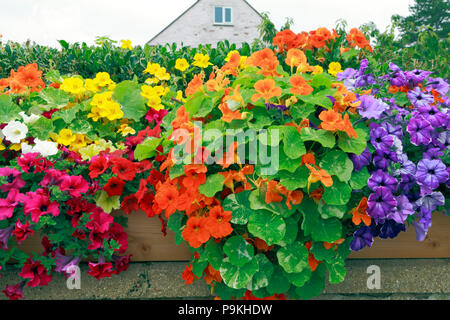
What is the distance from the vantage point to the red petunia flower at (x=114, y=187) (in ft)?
5.36

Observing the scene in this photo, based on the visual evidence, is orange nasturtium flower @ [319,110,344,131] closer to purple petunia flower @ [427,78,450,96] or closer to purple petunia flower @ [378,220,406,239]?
purple petunia flower @ [378,220,406,239]

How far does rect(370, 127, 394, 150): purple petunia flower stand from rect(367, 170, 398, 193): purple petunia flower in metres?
0.12

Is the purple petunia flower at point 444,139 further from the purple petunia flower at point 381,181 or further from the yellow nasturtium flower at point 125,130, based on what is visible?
the yellow nasturtium flower at point 125,130

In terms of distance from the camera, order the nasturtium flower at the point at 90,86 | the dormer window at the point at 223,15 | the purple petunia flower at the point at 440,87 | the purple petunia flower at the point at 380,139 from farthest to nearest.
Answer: the dormer window at the point at 223,15
the nasturtium flower at the point at 90,86
the purple petunia flower at the point at 440,87
the purple petunia flower at the point at 380,139

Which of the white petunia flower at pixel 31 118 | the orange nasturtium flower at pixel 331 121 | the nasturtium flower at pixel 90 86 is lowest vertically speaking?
the orange nasturtium flower at pixel 331 121

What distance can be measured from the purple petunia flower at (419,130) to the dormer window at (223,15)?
45.6ft

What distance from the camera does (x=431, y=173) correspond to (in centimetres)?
151

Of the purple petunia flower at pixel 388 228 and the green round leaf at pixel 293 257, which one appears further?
the purple petunia flower at pixel 388 228

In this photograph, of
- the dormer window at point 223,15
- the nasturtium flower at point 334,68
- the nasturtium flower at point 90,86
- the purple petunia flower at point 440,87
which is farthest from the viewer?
the dormer window at point 223,15

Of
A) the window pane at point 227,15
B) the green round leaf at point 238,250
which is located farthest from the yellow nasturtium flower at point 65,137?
the window pane at point 227,15

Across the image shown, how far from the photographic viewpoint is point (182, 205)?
53.8 inches

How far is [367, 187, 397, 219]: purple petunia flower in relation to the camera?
54.6 inches

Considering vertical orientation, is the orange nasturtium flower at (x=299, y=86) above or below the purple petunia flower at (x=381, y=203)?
above

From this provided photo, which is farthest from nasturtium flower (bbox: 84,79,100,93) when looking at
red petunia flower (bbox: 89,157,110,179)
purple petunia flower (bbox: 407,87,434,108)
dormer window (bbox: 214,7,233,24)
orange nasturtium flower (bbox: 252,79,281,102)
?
dormer window (bbox: 214,7,233,24)
